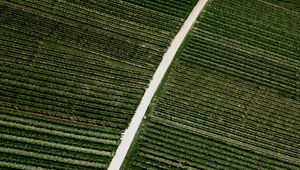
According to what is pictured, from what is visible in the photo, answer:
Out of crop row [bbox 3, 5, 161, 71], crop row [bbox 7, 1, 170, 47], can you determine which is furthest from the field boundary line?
crop row [bbox 7, 1, 170, 47]

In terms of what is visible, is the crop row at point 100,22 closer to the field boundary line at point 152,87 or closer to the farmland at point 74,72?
the farmland at point 74,72

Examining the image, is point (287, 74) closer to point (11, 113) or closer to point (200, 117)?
point (200, 117)

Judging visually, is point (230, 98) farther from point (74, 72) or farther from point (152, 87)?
point (74, 72)

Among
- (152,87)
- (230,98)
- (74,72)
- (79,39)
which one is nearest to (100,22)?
(79,39)

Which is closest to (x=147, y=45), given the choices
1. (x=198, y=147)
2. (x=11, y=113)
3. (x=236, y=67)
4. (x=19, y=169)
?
(x=236, y=67)

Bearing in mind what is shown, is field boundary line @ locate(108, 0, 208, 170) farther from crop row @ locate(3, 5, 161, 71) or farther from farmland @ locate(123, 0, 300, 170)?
crop row @ locate(3, 5, 161, 71)

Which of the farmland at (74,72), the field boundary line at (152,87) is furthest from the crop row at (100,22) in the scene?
the field boundary line at (152,87)
